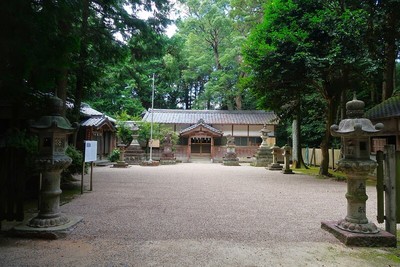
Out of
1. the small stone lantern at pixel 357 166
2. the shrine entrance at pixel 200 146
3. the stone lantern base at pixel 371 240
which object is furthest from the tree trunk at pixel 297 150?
the stone lantern base at pixel 371 240

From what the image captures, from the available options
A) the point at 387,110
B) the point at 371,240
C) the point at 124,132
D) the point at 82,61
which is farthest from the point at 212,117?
the point at 371,240

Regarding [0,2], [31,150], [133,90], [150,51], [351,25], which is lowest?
[31,150]

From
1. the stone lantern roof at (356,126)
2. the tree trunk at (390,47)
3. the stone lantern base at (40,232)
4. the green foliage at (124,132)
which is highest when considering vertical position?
the tree trunk at (390,47)

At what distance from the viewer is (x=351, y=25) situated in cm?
1084

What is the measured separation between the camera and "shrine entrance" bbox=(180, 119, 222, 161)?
27328 millimetres

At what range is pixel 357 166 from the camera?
4617mm

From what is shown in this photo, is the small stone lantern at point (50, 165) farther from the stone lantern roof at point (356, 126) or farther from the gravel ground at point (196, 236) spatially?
the stone lantern roof at point (356, 126)

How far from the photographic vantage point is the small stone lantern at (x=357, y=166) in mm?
4605

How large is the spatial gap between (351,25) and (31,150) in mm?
11948

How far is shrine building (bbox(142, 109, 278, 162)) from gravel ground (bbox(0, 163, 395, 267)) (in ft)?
60.8

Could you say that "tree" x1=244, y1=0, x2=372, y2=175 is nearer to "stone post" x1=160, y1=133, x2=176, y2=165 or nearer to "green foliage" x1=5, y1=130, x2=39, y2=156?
"green foliage" x1=5, y1=130, x2=39, y2=156

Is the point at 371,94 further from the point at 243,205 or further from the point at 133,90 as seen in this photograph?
Result: the point at 133,90

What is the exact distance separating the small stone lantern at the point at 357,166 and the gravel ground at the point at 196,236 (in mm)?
459

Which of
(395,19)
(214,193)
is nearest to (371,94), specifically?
(395,19)
